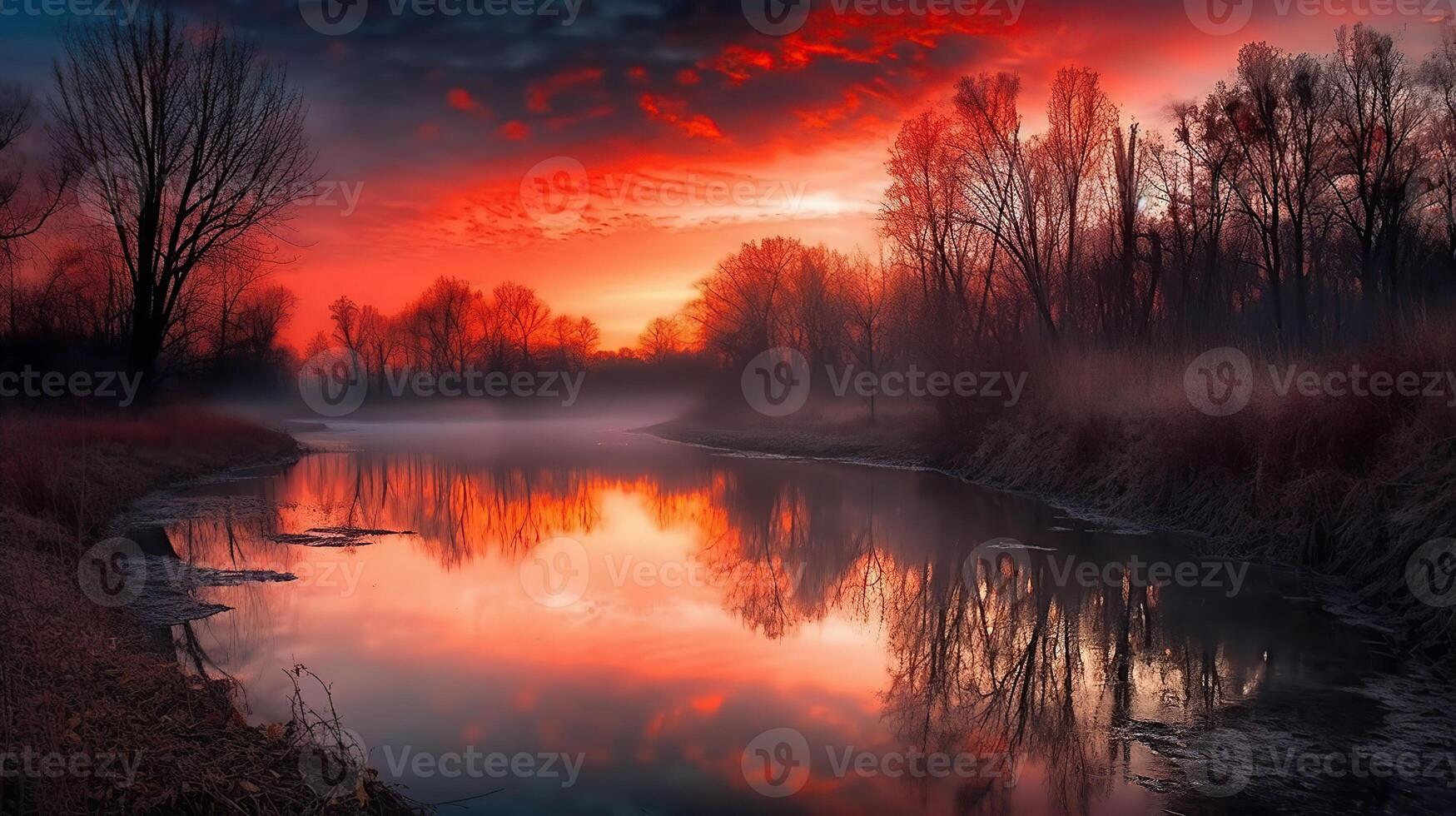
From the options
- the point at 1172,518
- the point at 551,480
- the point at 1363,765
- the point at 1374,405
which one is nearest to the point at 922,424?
the point at 551,480

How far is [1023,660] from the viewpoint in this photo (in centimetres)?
716

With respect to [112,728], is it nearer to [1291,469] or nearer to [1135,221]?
[1291,469]

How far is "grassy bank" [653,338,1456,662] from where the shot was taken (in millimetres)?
8531

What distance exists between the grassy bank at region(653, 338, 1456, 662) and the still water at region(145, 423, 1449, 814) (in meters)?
0.79

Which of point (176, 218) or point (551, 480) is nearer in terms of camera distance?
point (176, 218)

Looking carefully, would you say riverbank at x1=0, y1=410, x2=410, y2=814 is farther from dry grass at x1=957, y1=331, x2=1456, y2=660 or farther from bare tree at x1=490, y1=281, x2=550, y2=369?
bare tree at x1=490, y1=281, x2=550, y2=369

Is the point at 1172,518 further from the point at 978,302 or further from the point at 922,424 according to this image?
the point at 978,302

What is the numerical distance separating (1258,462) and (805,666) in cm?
808

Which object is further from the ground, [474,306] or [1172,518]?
[474,306]

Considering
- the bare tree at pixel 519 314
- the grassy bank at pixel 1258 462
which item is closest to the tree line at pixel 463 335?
the bare tree at pixel 519 314

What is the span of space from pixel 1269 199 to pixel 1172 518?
1350 inches

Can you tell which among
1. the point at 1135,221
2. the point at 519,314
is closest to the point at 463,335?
the point at 519,314

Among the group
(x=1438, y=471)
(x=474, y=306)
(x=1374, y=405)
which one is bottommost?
(x=1438, y=471)

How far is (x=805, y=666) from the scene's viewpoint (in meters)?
7.34
